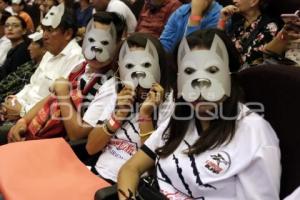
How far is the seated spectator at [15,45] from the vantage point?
3.19 metres

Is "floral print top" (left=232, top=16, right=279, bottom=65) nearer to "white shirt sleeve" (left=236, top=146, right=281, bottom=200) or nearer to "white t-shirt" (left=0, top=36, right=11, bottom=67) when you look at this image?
"white shirt sleeve" (left=236, top=146, right=281, bottom=200)

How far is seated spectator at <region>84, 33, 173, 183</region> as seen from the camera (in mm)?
1673

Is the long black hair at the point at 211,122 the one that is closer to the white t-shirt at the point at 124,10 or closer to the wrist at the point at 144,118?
the wrist at the point at 144,118

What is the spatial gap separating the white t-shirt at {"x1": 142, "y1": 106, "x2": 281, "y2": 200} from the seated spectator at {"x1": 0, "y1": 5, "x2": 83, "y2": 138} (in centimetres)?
106

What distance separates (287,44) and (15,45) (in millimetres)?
2232

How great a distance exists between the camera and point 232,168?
1.28 m

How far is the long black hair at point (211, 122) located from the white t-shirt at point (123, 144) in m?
0.17

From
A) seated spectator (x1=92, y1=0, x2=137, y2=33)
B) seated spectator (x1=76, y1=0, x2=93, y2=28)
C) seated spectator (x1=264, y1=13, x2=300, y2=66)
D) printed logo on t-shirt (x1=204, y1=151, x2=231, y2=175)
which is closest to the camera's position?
printed logo on t-shirt (x1=204, y1=151, x2=231, y2=175)

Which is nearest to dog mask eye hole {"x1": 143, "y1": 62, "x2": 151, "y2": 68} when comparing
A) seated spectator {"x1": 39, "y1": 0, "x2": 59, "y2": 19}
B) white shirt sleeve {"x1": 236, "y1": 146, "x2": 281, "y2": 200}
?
white shirt sleeve {"x1": 236, "y1": 146, "x2": 281, "y2": 200}

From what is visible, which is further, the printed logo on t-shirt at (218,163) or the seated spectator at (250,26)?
the seated spectator at (250,26)

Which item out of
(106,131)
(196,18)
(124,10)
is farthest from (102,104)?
(124,10)

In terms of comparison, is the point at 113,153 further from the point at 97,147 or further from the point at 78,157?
the point at 78,157

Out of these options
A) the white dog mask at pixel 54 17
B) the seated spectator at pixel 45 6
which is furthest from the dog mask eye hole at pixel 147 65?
the seated spectator at pixel 45 6

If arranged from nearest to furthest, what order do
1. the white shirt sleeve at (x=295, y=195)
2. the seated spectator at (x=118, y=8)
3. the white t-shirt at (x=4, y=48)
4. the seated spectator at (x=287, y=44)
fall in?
1. the white shirt sleeve at (x=295, y=195)
2. the seated spectator at (x=287, y=44)
3. the seated spectator at (x=118, y=8)
4. the white t-shirt at (x=4, y=48)
